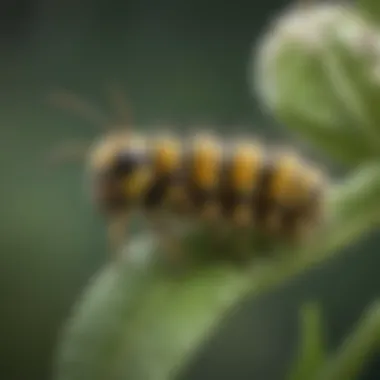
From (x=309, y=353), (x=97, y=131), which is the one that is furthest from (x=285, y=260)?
(x=97, y=131)

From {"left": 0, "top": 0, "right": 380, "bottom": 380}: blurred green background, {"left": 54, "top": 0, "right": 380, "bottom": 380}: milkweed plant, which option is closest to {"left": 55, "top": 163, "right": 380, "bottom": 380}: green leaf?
{"left": 54, "top": 0, "right": 380, "bottom": 380}: milkweed plant

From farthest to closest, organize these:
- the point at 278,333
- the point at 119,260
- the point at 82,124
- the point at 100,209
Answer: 1. the point at 82,124
2. the point at 278,333
3. the point at 100,209
4. the point at 119,260

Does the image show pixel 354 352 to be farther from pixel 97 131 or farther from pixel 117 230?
pixel 97 131

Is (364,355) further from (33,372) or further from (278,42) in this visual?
(33,372)

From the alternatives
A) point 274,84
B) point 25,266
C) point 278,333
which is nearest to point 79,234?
point 25,266

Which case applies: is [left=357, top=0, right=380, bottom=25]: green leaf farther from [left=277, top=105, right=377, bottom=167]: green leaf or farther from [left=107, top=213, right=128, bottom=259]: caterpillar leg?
[left=107, top=213, right=128, bottom=259]: caterpillar leg

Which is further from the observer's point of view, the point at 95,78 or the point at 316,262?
the point at 95,78

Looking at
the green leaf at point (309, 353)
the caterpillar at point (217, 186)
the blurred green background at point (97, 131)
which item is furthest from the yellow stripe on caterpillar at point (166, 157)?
the blurred green background at point (97, 131)
